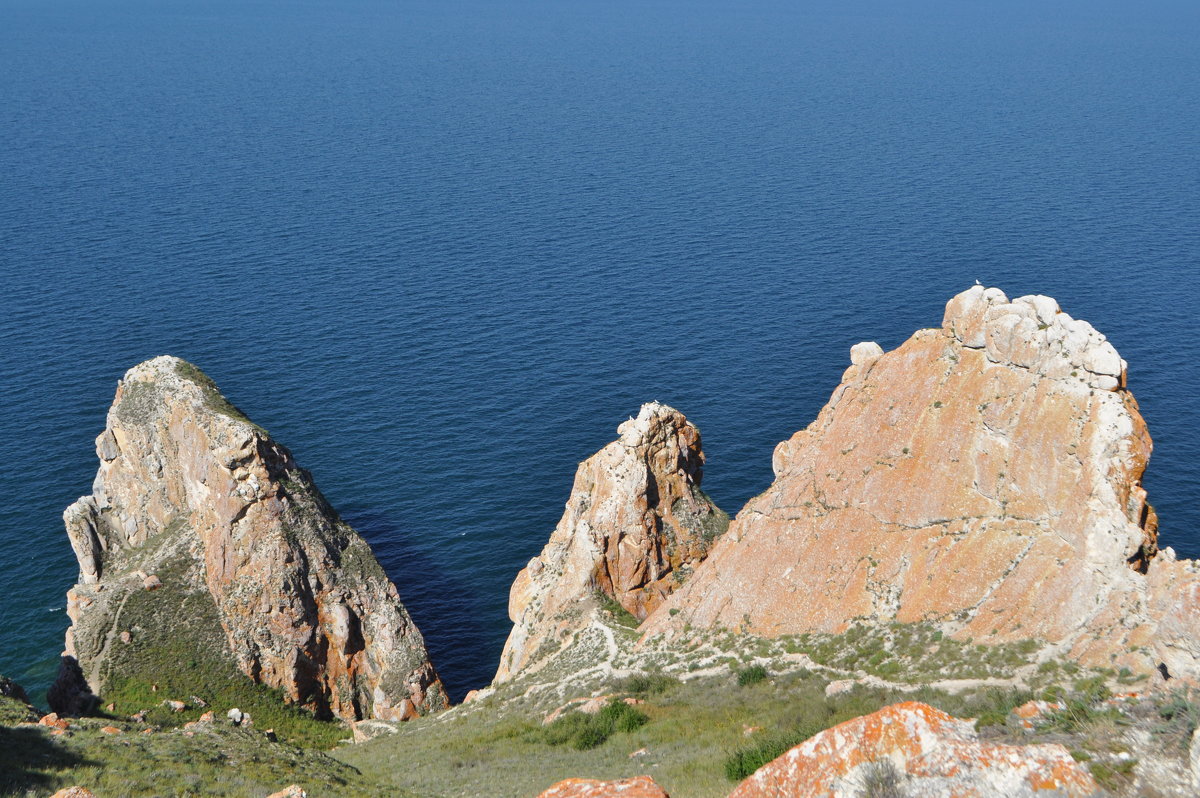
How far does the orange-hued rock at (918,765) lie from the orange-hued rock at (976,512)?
1812 cm

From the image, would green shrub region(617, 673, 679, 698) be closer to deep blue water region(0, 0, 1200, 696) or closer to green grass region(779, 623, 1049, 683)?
green grass region(779, 623, 1049, 683)

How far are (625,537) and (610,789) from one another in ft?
140

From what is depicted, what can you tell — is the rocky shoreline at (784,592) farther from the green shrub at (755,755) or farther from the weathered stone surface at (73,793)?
the weathered stone surface at (73,793)

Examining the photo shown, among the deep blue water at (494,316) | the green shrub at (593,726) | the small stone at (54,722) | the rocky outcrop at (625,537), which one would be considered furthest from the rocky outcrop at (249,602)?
the green shrub at (593,726)

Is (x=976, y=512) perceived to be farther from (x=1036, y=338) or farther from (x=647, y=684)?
(x=647, y=684)

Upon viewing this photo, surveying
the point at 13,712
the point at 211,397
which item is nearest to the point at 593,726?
the point at 13,712

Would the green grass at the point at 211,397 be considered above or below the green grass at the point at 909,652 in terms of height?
above

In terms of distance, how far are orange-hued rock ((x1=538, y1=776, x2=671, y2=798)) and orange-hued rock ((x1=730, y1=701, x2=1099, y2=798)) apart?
2391mm

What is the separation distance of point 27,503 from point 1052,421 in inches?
3630

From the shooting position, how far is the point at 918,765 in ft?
80.5

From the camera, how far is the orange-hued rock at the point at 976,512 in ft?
149

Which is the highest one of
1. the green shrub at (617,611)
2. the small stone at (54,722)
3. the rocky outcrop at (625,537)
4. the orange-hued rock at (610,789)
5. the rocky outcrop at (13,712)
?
the rocky outcrop at (625,537)

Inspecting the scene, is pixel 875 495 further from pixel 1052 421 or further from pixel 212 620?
pixel 212 620

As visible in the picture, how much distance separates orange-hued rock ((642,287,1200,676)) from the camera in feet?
149
